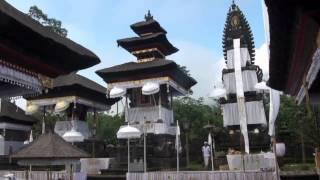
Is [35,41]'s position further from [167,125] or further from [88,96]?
[88,96]

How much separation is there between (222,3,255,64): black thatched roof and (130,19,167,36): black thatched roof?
6.27 meters

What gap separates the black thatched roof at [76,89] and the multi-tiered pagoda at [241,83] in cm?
1130

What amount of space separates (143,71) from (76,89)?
5890mm

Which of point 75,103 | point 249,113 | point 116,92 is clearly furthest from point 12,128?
point 249,113

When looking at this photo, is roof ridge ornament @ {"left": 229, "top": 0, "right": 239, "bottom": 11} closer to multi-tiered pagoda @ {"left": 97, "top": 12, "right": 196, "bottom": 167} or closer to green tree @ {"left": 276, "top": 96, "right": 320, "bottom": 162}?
multi-tiered pagoda @ {"left": 97, "top": 12, "right": 196, "bottom": 167}

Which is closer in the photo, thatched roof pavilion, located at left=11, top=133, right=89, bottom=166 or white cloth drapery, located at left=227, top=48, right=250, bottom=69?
thatched roof pavilion, located at left=11, top=133, right=89, bottom=166

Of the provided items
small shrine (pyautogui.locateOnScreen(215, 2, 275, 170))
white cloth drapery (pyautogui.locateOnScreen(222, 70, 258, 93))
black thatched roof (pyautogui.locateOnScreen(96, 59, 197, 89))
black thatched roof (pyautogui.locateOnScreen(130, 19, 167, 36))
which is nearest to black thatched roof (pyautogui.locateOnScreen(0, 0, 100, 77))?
small shrine (pyautogui.locateOnScreen(215, 2, 275, 170))

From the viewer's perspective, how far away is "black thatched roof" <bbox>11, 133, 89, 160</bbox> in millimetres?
15438

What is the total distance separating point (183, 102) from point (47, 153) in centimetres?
3556

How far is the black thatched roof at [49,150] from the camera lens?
1544 centimetres

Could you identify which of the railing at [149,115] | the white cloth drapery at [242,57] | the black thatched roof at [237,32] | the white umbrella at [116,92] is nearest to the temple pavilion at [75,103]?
the white umbrella at [116,92]

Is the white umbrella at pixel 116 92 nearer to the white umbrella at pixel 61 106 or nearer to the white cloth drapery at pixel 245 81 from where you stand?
the white umbrella at pixel 61 106

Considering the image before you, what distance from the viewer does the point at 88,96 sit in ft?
130

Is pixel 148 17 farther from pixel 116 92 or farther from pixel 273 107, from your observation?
pixel 273 107
